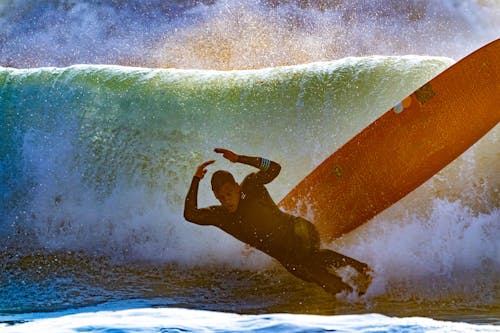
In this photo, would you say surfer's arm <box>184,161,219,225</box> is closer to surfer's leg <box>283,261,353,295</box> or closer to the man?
the man

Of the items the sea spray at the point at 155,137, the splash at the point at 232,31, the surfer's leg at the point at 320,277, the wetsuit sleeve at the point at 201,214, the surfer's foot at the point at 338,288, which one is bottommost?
the surfer's foot at the point at 338,288

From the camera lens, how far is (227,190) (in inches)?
174

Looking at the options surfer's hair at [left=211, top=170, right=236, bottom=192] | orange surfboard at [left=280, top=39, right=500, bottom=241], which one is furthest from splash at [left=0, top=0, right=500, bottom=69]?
surfer's hair at [left=211, top=170, right=236, bottom=192]

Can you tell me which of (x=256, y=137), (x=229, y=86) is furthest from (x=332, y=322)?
(x=229, y=86)

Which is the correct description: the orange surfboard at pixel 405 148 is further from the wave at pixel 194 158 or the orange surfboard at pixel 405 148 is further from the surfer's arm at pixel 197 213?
the surfer's arm at pixel 197 213

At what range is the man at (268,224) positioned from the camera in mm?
4324

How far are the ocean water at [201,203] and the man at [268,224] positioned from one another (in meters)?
0.13

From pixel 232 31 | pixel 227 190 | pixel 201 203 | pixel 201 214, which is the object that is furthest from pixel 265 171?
pixel 232 31

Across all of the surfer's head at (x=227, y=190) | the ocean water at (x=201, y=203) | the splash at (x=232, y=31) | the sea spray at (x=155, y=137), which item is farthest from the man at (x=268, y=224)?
the splash at (x=232, y=31)

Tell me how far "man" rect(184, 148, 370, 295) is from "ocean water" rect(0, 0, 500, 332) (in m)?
0.13

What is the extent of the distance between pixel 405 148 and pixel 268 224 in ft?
2.86

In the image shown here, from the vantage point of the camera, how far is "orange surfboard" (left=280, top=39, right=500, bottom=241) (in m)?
4.62

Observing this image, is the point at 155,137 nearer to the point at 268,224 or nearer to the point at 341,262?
the point at 268,224

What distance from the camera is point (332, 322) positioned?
350 centimetres
